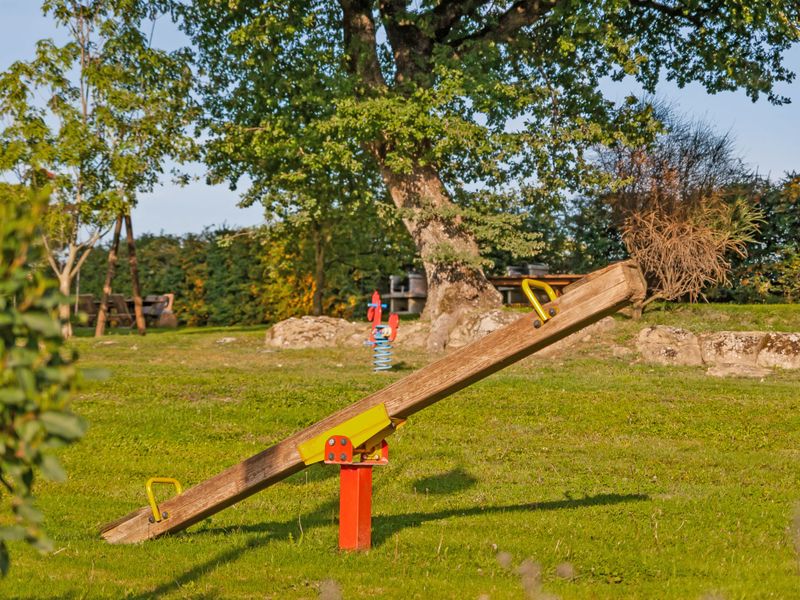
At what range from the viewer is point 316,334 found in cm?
2158

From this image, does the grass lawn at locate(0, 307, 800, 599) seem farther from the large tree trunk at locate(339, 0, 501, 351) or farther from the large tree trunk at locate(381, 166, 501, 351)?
the large tree trunk at locate(339, 0, 501, 351)

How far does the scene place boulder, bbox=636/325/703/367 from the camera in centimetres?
1723

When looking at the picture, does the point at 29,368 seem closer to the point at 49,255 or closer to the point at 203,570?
A: the point at 49,255

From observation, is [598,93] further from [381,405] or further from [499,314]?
[381,405]

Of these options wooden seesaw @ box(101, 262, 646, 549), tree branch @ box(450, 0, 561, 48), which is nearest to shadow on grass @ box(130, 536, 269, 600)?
wooden seesaw @ box(101, 262, 646, 549)

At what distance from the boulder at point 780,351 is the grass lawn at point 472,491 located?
93cm

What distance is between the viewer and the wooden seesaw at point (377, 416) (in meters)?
4.98

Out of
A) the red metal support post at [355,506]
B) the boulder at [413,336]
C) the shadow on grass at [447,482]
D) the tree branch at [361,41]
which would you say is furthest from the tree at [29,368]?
the tree branch at [361,41]

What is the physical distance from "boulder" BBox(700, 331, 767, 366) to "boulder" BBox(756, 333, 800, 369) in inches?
3.8

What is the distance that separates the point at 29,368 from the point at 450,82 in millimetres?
17147

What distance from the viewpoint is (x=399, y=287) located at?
100 feet

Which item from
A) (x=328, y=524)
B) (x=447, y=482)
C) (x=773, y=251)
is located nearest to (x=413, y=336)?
(x=773, y=251)

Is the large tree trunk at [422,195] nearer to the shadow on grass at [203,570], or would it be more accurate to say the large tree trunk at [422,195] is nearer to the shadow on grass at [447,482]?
the shadow on grass at [447,482]

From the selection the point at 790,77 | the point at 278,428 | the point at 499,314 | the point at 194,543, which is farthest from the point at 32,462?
the point at 790,77
